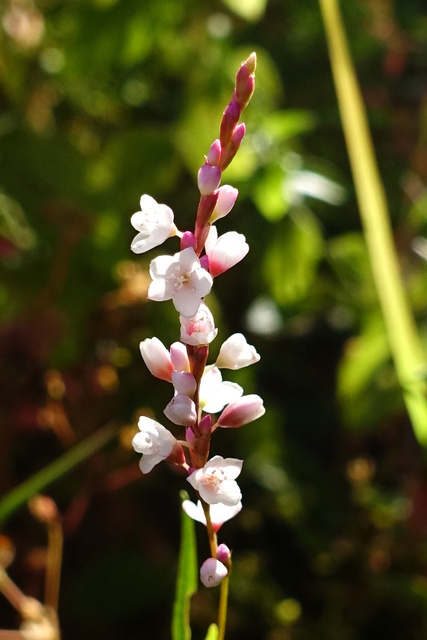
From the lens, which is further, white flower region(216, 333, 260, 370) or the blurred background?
the blurred background

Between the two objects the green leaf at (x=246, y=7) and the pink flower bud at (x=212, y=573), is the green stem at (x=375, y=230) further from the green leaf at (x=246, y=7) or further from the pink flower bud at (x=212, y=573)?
the pink flower bud at (x=212, y=573)

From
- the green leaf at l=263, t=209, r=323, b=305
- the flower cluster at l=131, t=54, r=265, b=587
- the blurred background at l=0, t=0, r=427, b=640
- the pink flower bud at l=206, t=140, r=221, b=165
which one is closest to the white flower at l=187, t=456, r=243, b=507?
the flower cluster at l=131, t=54, r=265, b=587

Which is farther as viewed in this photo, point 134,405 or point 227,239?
point 134,405

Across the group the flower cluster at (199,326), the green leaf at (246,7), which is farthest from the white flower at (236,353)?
the green leaf at (246,7)

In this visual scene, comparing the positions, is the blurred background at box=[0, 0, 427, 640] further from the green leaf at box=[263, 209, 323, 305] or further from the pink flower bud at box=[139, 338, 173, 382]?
the pink flower bud at box=[139, 338, 173, 382]

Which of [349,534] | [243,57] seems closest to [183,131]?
A: [243,57]

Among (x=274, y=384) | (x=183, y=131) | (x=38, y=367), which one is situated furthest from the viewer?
(x=274, y=384)

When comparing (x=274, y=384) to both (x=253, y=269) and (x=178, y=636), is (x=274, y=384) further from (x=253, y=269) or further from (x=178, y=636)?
(x=178, y=636)

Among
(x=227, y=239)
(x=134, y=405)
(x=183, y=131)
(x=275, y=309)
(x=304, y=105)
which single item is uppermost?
(x=304, y=105)
